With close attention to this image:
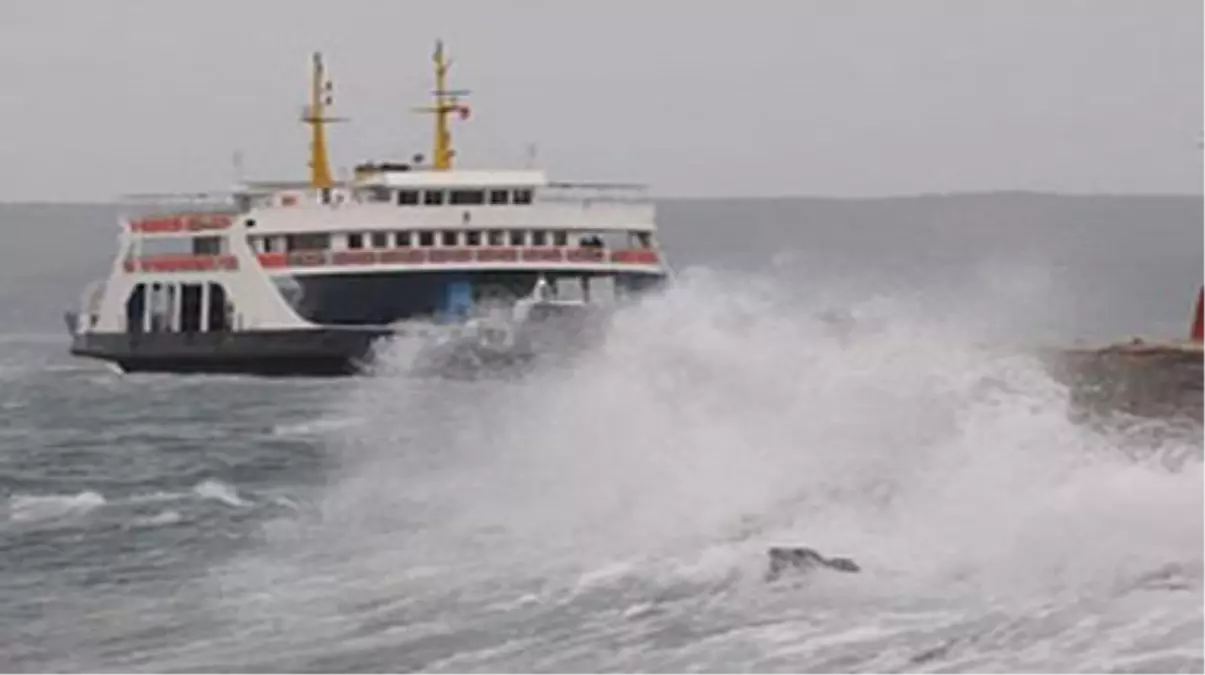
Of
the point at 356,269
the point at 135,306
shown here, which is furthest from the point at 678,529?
the point at 135,306

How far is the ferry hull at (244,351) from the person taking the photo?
193 ft

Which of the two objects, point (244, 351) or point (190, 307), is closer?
point (244, 351)

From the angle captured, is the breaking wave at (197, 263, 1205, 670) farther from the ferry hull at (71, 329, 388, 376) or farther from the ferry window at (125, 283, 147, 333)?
the ferry window at (125, 283, 147, 333)

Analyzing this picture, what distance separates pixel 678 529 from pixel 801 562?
3.25 meters

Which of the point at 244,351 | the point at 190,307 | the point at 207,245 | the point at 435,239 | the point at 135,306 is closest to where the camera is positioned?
the point at 244,351

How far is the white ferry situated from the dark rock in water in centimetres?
3320

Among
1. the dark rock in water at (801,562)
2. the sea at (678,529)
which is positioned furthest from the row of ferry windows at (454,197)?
the dark rock in water at (801,562)

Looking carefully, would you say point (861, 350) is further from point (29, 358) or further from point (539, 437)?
point (29, 358)

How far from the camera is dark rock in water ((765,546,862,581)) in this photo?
2397 centimetres

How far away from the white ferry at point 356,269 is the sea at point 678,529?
17.1 meters

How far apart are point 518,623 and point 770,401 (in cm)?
832

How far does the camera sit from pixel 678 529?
27.3m

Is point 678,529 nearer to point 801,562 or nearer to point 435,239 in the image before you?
point 801,562

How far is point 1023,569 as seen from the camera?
77.1 feet
